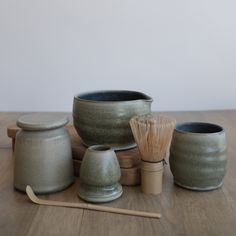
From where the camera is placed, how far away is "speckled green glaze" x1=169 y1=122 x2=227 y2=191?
64cm

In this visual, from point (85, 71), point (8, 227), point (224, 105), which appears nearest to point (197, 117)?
point (224, 105)

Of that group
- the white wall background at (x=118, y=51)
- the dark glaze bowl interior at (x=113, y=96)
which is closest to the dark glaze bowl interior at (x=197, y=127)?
the dark glaze bowl interior at (x=113, y=96)

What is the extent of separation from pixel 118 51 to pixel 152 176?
2.90 feet

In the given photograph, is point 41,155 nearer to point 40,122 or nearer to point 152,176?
point 40,122

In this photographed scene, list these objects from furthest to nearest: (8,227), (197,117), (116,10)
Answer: (116,10) → (197,117) → (8,227)

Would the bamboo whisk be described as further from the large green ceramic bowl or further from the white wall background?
the white wall background

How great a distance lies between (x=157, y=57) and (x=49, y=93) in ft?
1.45

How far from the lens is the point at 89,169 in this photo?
0.60 metres

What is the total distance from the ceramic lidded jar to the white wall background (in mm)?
836

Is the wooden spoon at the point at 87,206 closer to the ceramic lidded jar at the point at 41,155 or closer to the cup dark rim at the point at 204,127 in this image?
the ceramic lidded jar at the point at 41,155

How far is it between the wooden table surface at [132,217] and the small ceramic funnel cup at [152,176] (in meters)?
0.01

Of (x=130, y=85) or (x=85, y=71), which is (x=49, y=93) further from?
(x=130, y=85)

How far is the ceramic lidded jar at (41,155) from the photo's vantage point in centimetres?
63

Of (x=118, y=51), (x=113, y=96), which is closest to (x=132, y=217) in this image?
(x=113, y=96)
